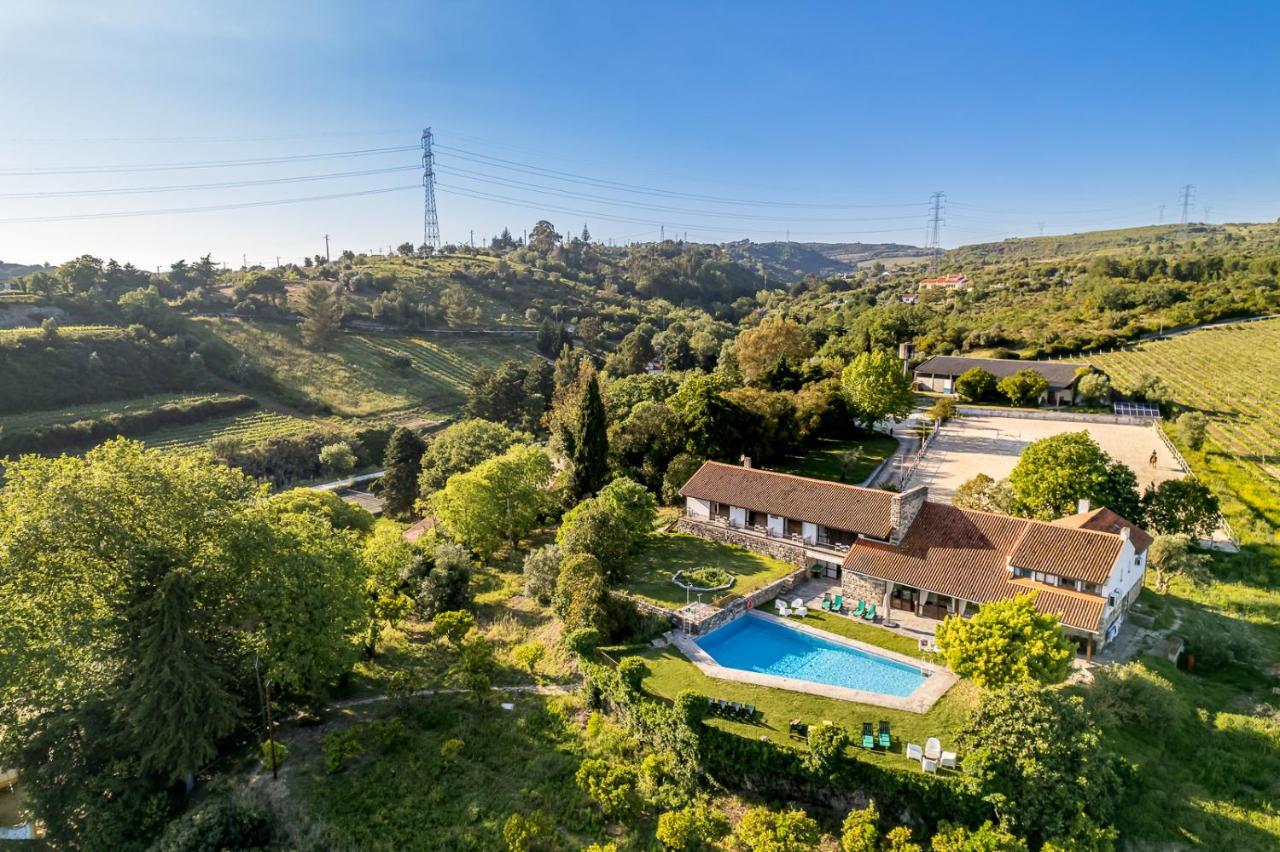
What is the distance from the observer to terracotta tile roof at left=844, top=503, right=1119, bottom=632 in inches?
894

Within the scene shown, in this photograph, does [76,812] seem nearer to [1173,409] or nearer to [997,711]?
[997,711]

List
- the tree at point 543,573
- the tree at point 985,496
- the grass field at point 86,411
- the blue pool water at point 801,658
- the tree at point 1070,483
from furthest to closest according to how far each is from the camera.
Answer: the grass field at point 86,411
the tree at point 985,496
the tree at point 543,573
the tree at point 1070,483
the blue pool water at point 801,658

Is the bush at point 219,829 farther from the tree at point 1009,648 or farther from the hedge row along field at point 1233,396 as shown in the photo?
the hedge row along field at point 1233,396

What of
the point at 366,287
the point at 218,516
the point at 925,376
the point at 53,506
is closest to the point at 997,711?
the point at 218,516

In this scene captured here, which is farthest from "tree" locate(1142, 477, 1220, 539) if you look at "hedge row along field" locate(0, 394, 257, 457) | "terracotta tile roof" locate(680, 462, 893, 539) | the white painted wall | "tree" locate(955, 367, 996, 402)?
"hedge row along field" locate(0, 394, 257, 457)

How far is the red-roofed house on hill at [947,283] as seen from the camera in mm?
126300

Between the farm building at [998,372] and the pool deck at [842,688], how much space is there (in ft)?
150

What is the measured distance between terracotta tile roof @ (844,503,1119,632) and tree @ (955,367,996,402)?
36162 millimetres

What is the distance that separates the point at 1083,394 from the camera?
5725 centimetres

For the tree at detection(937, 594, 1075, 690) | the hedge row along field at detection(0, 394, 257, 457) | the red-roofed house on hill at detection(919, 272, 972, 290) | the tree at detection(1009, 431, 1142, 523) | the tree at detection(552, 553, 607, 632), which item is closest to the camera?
the tree at detection(937, 594, 1075, 690)

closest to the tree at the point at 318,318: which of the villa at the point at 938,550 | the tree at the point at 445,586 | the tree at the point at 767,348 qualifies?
the tree at the point at 767,348

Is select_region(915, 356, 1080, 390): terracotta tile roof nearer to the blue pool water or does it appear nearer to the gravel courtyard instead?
the gravel courtyard

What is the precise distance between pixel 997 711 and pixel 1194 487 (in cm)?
2022

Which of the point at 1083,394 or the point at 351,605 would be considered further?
the point at 1083,394
